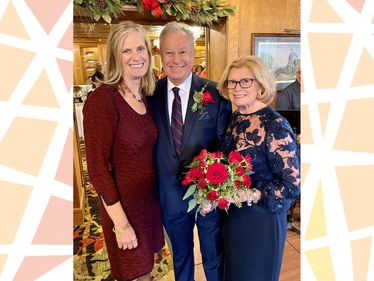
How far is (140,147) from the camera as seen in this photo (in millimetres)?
1251

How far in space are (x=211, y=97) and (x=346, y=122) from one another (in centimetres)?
98

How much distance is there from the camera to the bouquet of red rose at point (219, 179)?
107 cm

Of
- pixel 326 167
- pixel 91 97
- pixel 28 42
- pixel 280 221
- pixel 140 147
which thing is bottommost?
pixel 280 221

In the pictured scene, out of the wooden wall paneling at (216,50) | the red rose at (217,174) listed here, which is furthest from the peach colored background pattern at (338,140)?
the wooden wall paneling at (216,50)

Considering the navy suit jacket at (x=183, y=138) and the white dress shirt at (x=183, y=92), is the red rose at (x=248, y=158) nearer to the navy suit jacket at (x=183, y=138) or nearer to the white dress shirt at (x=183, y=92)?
the navy suit jacket at (x=183, y=138)

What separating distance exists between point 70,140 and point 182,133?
3.27 ft

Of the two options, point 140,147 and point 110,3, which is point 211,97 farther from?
point 110,3

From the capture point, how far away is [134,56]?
3.97 ft

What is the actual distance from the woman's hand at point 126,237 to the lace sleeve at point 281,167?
612 mm

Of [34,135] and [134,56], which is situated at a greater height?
[134,56]

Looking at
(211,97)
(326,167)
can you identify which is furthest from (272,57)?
(326,167)

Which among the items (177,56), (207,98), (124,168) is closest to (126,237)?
(124,168)

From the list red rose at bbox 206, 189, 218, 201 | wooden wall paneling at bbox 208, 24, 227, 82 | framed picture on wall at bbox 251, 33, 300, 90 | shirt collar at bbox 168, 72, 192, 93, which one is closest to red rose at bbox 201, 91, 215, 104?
shirt collar at bbox 168, 72, 192, 93

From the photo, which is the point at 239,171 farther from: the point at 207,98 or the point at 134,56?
the point at 134,56
